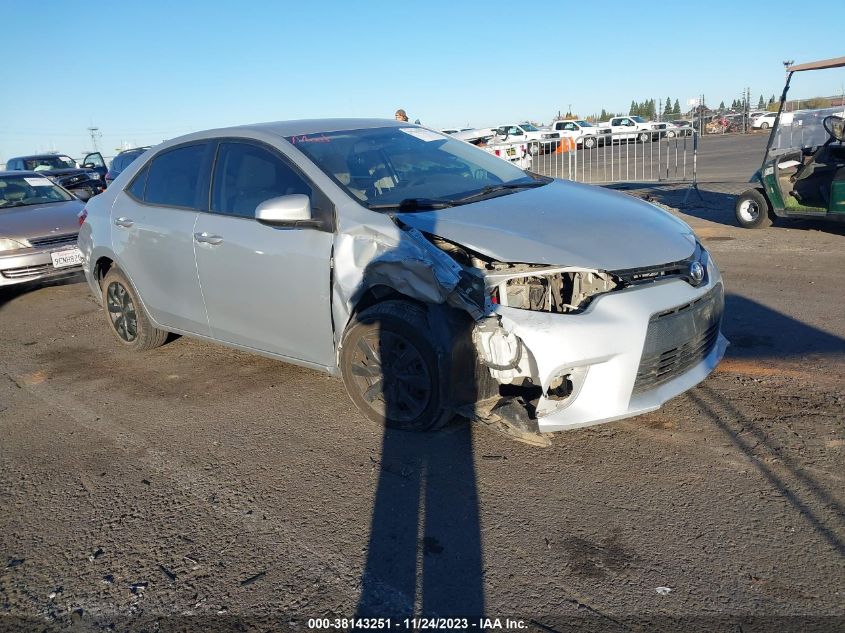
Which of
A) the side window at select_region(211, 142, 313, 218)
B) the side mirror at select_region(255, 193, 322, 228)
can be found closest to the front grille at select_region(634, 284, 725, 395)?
the side mirror at select_region(255, 193, 322, 228)

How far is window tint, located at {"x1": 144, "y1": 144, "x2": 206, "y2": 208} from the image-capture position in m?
4.99

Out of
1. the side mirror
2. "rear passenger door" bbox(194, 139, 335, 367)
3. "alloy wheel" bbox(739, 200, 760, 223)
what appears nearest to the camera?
the side mirror

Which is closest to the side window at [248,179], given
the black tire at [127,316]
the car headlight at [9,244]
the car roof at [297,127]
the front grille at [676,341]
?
the car roof at [297,127]

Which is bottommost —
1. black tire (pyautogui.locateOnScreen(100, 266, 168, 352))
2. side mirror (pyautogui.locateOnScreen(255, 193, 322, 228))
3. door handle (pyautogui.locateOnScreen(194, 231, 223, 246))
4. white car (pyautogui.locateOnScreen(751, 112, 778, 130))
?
white car (pyautogui.locateOnScreen(751, 112, 778, 130))

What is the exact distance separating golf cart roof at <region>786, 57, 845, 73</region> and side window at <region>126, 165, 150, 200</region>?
27.2ft

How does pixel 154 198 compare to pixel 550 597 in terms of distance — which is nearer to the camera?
pixel 550 597

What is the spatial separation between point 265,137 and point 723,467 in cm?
332

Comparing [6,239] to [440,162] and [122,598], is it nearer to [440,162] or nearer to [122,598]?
[440,162]

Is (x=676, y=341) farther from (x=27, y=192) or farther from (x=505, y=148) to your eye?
(x=505, y=148)

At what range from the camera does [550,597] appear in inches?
104

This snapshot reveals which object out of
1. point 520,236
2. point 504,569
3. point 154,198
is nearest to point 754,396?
point 520,236

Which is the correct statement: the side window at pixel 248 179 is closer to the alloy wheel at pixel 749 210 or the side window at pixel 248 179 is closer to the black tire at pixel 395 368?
the black tire at pixel 395 368

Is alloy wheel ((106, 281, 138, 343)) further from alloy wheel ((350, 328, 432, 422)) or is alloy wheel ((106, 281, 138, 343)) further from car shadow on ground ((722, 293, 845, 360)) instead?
car shadow on ground ((722, 293, 845, 360))

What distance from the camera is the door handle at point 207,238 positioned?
15.2 ft
